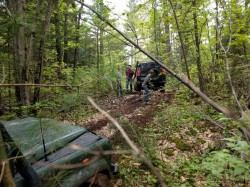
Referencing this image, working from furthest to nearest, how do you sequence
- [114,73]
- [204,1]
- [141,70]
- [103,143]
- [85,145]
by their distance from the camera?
[141,70] → [204,1] → [103,143] → [85,145] → [114,73]

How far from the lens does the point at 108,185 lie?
3855 mm

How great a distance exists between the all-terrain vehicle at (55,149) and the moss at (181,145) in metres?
2.62

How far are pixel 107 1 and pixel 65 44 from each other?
34.1ft

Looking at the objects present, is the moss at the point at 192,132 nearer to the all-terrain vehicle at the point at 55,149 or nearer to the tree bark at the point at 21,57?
the all-terrain vehicle at the point at 55,149

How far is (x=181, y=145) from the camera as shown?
227 inches

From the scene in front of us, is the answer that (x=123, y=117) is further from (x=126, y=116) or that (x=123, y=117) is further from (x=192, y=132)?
(x=192, y=132)

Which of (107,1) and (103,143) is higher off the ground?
(107,1)

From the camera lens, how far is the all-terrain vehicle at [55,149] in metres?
2.64

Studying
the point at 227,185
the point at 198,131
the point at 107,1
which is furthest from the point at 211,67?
the point at 227,185

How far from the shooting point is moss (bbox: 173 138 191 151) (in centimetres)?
566

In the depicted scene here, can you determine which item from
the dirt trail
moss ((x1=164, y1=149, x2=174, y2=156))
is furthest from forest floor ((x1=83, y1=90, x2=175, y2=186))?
moss ((x1=164, y1=149, x2=174, y2=156))

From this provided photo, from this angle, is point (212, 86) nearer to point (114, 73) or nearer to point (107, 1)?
point (107, 1)

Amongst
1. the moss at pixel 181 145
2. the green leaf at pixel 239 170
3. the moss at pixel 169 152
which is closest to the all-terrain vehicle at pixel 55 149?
the green leaf at pixel 239 170

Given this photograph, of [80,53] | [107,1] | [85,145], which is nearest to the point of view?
[85,145]
